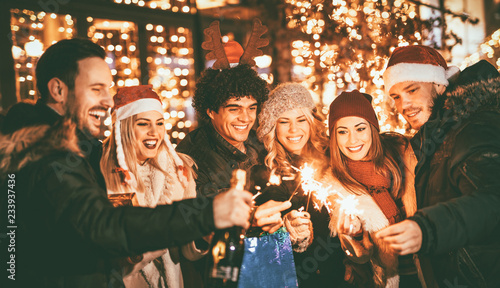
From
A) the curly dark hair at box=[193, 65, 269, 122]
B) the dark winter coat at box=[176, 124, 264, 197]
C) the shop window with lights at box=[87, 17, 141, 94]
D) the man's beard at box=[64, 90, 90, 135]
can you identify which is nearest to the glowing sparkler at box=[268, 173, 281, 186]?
the dark winter coat at box=[176, 124, 264, 197]

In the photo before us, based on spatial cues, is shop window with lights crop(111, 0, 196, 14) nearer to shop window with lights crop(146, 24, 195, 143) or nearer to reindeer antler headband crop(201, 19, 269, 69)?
shop window with lights crop(146, 24, 195, 143)

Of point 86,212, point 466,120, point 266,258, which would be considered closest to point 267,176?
point 266,258

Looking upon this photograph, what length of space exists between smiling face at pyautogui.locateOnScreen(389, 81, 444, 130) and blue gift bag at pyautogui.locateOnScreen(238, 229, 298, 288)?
146 cm

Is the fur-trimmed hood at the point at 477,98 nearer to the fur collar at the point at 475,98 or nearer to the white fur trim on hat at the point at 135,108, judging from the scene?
the fur collar at the point at 475,98

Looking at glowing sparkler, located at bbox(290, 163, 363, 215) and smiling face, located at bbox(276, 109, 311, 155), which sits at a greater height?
smiling face, located at bbox(276, 109, 311, 155)

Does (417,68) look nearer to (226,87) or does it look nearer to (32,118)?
(226,87)

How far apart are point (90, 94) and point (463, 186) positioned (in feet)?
7.53

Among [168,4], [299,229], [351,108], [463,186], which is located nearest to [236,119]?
[351,108]

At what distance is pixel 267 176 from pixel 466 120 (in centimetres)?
173

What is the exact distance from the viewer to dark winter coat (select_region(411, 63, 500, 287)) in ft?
6.56

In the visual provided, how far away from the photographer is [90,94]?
2.32 meters

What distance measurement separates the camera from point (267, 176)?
3.61 metres

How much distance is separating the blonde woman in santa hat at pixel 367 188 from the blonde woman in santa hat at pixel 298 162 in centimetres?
16

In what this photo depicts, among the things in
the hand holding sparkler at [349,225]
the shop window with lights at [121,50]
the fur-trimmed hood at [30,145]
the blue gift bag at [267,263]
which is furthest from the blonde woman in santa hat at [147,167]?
the shop window with lights at [121,50]
